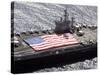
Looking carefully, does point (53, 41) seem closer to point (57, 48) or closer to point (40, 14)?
point (57, 48)

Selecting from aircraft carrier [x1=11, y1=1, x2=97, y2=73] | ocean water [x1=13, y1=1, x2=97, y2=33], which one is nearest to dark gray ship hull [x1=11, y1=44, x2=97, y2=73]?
aircraft carrier [x1=11, y1=1, x2=97, y2=73]

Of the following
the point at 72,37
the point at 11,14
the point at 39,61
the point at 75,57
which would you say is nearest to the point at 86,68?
the point at 75,57

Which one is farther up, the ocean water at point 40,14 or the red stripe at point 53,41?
the ocean water at point 40,14

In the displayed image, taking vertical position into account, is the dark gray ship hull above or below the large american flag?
below

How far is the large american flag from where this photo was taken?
4.51 m

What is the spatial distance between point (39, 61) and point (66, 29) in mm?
707

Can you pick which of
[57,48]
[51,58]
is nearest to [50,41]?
[57,48]

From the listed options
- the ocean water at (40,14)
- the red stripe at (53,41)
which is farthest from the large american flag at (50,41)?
the ocean water at (40,14)

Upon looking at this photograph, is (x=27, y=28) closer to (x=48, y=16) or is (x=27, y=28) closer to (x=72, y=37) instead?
(x=48, y=16)

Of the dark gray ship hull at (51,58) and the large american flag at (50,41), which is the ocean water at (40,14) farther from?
the dark gray ship hull at (51,58)

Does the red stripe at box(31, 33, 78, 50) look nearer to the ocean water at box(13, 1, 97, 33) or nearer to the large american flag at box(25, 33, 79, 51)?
the large american flag at box(25, 33, 79, 51)

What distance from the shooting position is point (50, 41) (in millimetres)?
4652

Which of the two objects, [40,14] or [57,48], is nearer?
[40,14]

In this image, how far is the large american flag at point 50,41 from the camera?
14.8 feet
